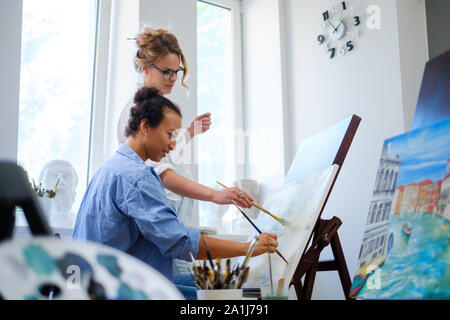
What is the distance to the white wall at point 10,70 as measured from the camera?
2342mm

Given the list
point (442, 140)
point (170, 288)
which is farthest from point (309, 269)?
point (170, 288)

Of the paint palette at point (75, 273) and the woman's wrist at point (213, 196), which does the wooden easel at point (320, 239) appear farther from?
the paint palette at point (75, 273)

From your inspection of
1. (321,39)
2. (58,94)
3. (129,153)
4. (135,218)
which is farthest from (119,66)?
(135,218)

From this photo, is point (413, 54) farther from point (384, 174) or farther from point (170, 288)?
point (170, 288)

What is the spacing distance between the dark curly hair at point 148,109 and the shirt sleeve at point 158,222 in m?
0.27

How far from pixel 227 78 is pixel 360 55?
1.18 m

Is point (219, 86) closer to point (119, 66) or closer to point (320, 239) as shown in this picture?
point (119, 66)

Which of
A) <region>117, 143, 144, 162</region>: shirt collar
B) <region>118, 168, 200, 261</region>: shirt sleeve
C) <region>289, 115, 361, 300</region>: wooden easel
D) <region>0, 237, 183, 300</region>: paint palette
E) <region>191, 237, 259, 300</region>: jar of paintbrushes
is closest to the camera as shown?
<region>0, 237, 183, 300</region>: paint palette

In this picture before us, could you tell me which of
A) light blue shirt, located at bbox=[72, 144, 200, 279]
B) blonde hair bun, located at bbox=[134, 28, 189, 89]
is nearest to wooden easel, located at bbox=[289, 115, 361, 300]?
light blue shirt, located at bbox=[72, 144, 200, 279]

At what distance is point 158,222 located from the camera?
46.1 inches

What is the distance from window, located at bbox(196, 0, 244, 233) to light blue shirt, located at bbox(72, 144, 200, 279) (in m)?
1.95

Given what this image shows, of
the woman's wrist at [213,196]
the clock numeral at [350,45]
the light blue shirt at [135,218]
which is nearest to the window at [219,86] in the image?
the clock numeral at [350,45]

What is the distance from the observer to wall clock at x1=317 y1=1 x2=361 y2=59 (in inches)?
108

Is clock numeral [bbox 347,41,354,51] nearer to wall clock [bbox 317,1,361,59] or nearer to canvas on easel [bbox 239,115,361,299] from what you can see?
wall clock [bbox 317,1,361,59]
